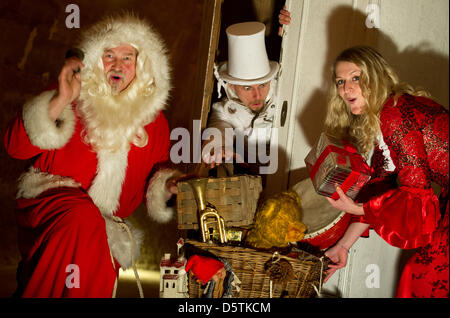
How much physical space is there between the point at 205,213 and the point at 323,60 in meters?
1.25

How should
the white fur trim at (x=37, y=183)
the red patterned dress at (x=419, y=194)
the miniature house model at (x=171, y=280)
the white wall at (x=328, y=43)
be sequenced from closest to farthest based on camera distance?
the red patterned dress at (x=419, y=194), the miniature house model at (x=171, y=280), the white fur trim at (x=37, y=183), the white wall at (x=328, y=43)

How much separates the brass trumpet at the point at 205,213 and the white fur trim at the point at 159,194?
0.85 ft

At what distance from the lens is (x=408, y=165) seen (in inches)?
69.8

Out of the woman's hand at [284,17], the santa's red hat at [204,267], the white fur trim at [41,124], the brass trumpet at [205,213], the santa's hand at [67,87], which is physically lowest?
the santa's red hat at [204,267]

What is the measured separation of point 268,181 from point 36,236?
51.6 inches

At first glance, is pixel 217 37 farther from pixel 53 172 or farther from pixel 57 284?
pixel 57 284

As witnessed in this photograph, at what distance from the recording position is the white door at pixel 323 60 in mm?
2508

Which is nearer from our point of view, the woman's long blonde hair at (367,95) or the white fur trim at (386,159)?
the woman's long blonde hair at (367,95)

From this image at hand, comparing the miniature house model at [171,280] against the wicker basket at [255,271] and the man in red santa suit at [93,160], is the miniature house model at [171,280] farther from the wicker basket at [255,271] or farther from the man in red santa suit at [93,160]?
the man in red santa suit at [93,160]

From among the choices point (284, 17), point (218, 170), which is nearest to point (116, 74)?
point (218, 170)

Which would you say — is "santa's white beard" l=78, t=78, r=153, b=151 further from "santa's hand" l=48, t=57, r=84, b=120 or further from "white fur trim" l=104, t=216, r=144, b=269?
"white fur trim" l=104, t=216, r=144, b=269

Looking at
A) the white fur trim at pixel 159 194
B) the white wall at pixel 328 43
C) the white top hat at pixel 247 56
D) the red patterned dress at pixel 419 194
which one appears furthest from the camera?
the white wall at pixel 328 43

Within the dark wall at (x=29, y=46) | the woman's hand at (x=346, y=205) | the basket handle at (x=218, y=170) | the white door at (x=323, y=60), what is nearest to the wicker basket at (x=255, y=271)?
the woman's hand at (x=346, y=205)

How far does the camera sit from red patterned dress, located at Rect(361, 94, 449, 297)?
1.74 meters
